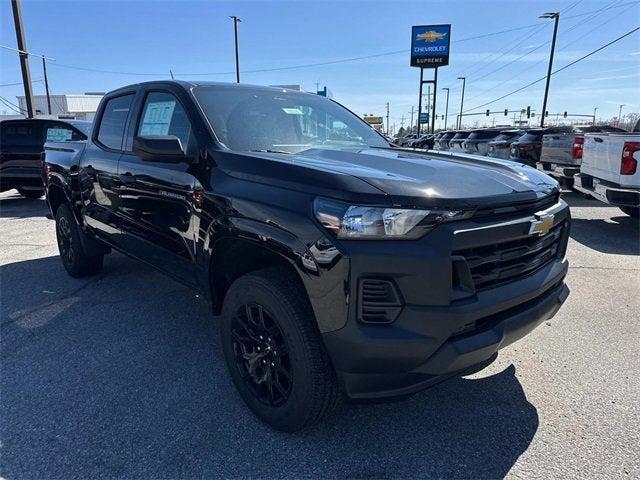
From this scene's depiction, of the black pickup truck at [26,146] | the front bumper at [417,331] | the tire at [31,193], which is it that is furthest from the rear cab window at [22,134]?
the front bumper at [417,331]

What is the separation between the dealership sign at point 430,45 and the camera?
30141mm

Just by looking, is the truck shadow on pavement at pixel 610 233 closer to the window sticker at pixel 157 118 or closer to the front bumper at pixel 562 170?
the front bumper at pixel 562 170

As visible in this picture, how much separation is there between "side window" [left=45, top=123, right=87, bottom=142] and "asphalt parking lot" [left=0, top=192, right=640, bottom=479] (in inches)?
246

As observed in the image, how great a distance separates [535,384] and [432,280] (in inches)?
60.4

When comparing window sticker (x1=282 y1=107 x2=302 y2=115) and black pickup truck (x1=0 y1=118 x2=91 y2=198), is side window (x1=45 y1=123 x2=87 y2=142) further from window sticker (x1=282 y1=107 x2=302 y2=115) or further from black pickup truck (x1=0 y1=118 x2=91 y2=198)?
window sticker (x1=282 y1=107 x2=302 y2=115)

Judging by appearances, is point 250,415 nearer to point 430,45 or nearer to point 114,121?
point 114,121

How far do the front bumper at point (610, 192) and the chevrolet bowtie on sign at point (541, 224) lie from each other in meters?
4.93

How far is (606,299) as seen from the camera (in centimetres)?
449

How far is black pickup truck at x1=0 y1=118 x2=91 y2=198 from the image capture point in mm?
9867

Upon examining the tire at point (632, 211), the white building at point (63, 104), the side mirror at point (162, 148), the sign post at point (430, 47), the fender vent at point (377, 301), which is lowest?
the tire at point (632, 211)

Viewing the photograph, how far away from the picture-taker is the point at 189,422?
2645 millimetres

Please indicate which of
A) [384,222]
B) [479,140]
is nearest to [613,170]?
[384,222]

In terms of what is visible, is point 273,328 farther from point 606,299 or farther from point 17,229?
point 17,229

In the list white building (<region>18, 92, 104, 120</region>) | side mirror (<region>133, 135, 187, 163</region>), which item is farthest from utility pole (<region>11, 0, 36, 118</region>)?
white building (<region>18, 92, 104, 120</region>)
